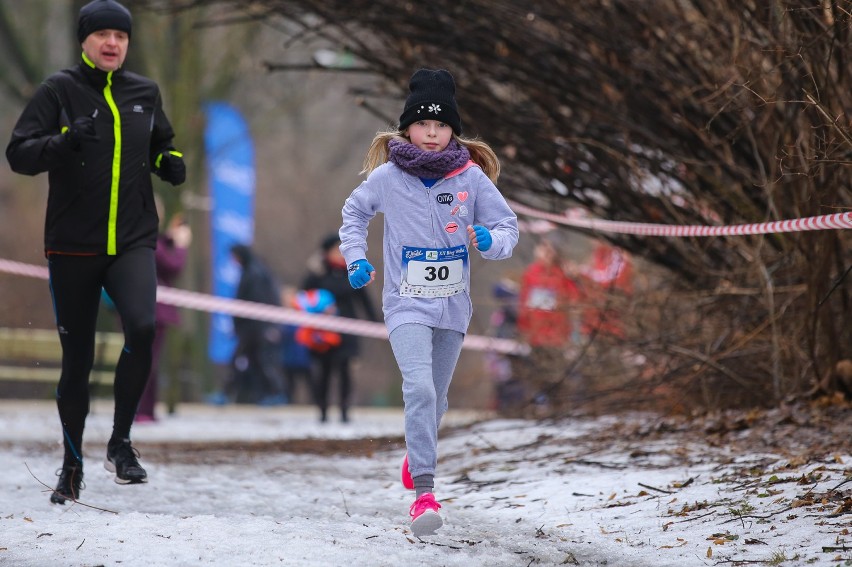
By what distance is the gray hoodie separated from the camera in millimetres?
5121

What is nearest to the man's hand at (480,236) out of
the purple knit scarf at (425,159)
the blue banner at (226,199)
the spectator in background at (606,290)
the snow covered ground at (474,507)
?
the purple knit scarf at (425,159)

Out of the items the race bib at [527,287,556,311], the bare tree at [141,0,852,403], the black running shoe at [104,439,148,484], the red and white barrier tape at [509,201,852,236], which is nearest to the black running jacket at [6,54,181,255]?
the black running shoe at [104,439,148,484]

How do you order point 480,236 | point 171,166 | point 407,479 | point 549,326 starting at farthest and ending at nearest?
1. point 549,326
2. point 171,166
3. point 407,479
4. point 480,236

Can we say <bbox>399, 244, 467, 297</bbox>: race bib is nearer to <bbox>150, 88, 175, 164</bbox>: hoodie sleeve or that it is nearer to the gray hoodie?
the gray hoodie

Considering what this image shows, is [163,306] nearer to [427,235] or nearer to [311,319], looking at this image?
[311,319]

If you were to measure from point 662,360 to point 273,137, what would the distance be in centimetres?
2912

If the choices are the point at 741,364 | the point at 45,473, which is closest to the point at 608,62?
the point at 741,364

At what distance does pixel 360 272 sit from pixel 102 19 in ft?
Answer: 5.61

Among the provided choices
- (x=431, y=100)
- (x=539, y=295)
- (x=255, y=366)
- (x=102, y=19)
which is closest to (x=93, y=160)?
(x=102, y=19)

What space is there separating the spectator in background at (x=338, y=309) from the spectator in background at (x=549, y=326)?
1.89 metres

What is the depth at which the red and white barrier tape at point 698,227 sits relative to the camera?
5.93 meters

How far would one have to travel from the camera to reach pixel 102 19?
581cm

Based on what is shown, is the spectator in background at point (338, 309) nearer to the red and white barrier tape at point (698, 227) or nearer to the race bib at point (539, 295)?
the race bib at point (539, 295)

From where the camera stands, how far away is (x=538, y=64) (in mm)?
8203
